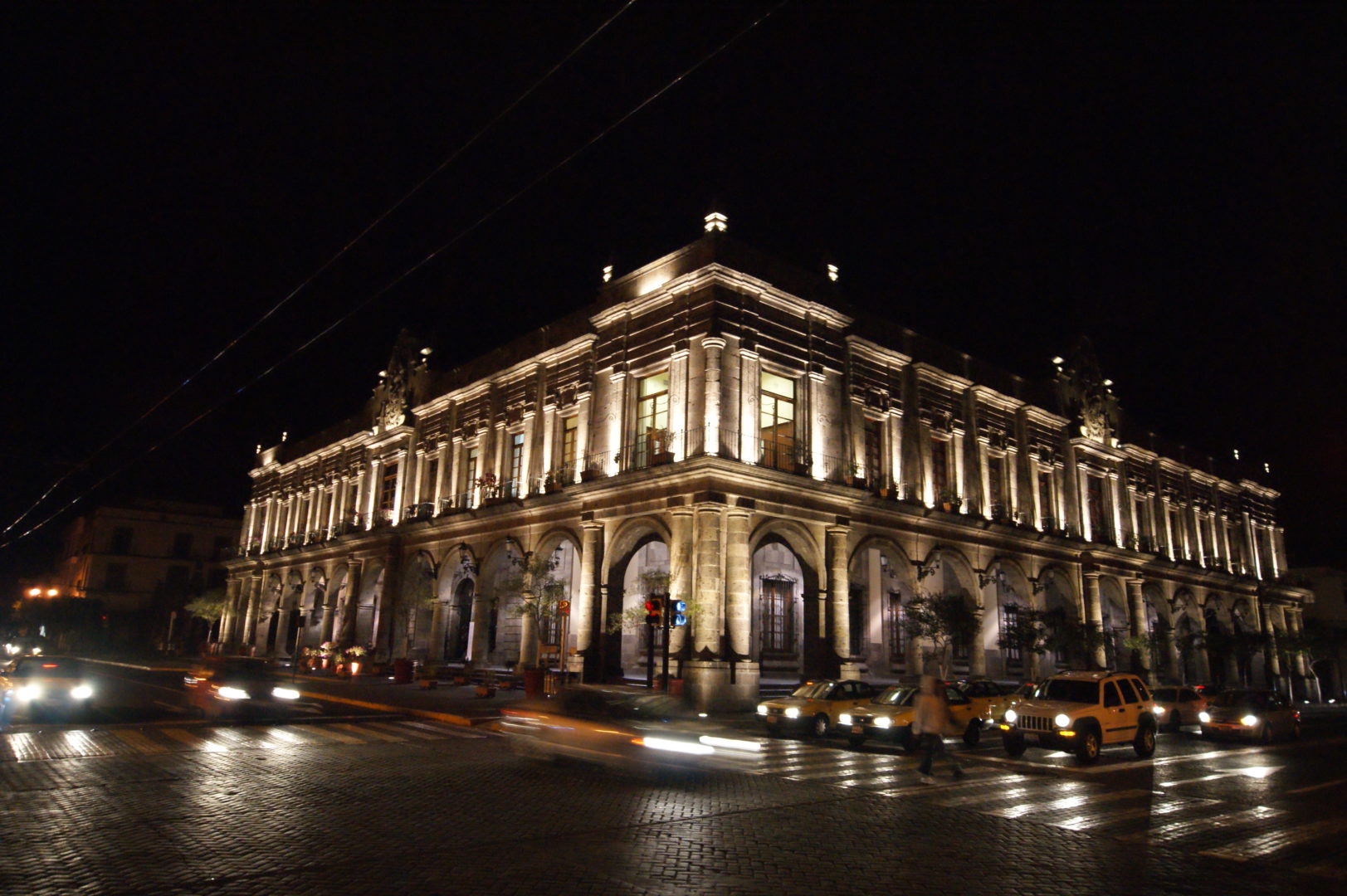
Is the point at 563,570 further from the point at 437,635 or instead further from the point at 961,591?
the point at 961,591

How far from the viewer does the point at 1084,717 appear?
49.9 feet

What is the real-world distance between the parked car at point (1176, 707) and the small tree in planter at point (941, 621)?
18.2ft

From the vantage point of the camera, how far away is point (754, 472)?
2288 cm

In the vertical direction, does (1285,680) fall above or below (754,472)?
below

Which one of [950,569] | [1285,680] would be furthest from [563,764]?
[1285,680]

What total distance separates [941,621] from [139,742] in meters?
21.5

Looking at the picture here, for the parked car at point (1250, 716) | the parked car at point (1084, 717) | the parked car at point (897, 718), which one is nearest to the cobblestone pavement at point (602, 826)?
the parked car at point (1084, 717)

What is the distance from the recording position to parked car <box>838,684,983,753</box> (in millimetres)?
16391

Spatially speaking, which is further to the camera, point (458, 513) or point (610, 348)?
point (458, 513)

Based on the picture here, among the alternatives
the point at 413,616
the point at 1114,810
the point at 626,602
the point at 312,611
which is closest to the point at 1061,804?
the point at 1114,810

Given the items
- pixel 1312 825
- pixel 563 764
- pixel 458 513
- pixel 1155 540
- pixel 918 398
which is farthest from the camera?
pixel 1155 540

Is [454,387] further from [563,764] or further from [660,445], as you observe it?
[563,764]

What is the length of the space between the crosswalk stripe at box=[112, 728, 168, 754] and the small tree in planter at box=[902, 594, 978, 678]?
68.9 ft

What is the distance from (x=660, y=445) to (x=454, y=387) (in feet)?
49.8
